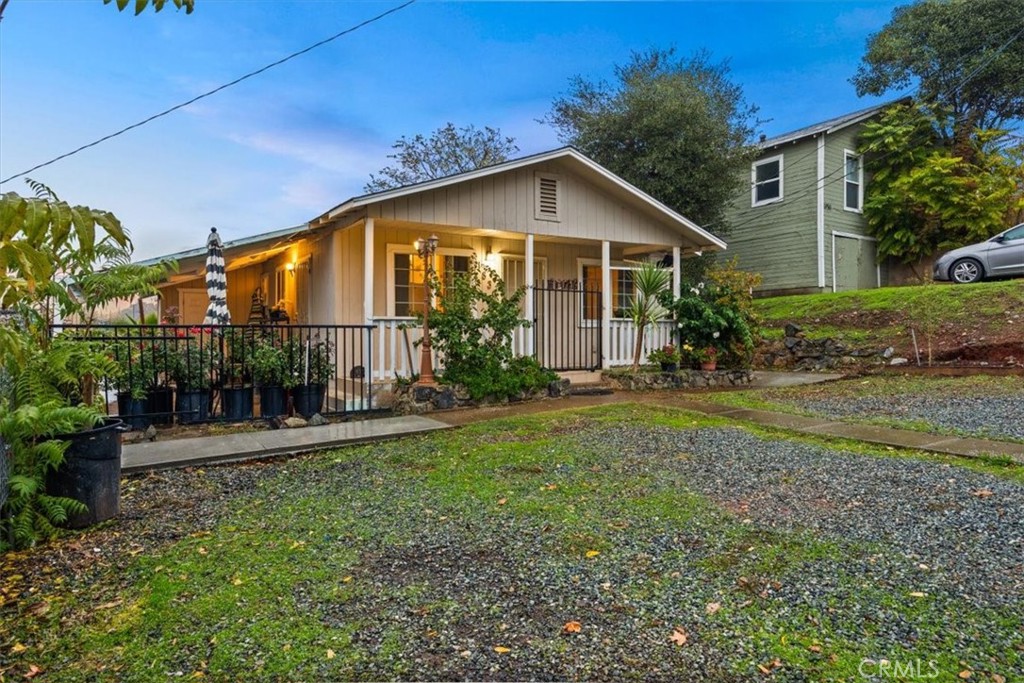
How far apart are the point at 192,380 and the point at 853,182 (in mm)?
19855

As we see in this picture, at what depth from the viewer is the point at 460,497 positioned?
3.96m

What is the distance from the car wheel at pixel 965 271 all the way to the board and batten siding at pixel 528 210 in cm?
749

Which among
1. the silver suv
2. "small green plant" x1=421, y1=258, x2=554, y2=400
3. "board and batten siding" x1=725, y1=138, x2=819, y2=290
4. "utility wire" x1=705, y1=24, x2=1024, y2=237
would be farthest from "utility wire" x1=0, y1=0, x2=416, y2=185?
the silver suv

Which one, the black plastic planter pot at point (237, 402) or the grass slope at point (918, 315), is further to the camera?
the grass slope at point (918, 315)

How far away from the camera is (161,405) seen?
21.6ft

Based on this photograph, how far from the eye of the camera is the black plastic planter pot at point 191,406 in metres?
6.60

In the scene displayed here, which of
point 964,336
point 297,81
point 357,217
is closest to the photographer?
point 357,217

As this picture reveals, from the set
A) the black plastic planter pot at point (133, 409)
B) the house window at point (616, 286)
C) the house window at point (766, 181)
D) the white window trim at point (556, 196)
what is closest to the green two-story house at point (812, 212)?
the house window at point (766, 181)

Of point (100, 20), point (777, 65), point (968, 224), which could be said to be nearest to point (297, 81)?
point (100, 20)

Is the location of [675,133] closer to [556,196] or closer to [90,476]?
[556,196]

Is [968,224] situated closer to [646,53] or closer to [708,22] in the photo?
[708,22]

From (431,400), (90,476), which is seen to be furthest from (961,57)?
(90,476)

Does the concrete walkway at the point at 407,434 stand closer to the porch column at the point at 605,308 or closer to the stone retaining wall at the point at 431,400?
the stone retaining wall at the point at 431,400

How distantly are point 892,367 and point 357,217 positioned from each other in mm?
10154
